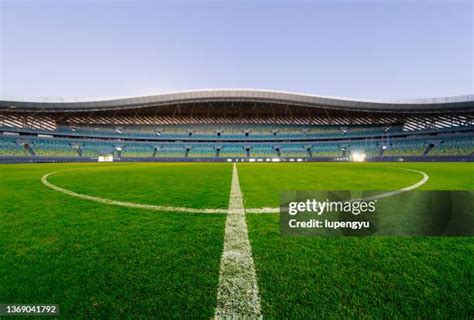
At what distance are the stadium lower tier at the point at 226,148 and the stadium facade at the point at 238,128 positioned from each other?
0.16 metres

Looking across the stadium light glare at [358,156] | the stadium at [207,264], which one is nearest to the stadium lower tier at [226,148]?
→ the stadium light glare at [358,156]

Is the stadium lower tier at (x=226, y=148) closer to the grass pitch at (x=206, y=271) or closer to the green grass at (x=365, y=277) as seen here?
the grass pitch at (x=206, y=271)

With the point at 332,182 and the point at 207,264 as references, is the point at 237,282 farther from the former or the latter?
the point at 332,182

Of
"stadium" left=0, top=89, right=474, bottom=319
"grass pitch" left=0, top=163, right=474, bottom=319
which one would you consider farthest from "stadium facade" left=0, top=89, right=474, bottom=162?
"grass pitch" left=0, top=163, right=474, bottom=319

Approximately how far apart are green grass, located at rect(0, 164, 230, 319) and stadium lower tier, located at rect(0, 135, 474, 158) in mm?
43114

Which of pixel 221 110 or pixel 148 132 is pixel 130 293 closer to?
pixel 221 110

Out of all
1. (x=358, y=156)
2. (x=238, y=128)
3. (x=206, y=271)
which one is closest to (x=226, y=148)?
(x=238, y=128)

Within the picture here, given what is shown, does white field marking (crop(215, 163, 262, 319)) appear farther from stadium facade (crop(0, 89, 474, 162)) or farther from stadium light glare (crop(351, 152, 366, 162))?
stadium light glare (crop(351, 152, 366, 162))

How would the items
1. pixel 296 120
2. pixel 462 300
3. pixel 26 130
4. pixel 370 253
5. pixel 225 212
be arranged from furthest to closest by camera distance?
pixel 296 120 → pixel 26 130 → pixel 225 212 → pixel 370 253 → pixel 462 300

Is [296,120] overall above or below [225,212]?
above

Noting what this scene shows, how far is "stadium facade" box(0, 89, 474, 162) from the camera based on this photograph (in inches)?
1518

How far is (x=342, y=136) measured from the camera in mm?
49000

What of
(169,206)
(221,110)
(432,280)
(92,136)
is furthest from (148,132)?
(432,280)

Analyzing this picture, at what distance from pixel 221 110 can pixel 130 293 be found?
50.4 metres
